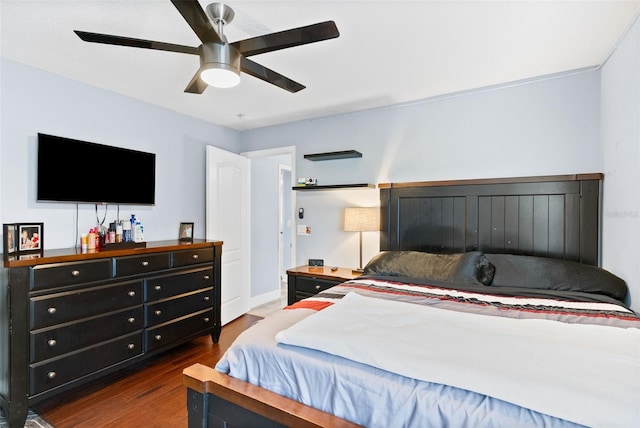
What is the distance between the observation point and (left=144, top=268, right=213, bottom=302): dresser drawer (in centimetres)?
269

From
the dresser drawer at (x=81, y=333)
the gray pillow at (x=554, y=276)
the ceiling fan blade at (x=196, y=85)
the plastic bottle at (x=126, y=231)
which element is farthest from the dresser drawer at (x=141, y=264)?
the gray pillow at (x=554, y=276)

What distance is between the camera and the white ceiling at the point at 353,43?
175 cm

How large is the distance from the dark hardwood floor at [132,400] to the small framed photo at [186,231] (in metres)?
1.14

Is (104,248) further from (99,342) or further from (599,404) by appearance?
(599,404)

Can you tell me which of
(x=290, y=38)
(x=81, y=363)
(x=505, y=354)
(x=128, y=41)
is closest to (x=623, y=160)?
(x=505, y=354)

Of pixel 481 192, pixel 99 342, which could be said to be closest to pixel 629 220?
pixel 481 192

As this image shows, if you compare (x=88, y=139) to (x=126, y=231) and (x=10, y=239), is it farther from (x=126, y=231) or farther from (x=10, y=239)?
(x=10, y=239)

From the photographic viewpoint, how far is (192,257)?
9.93ft

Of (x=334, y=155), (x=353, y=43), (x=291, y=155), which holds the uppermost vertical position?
(x=353, y=43)

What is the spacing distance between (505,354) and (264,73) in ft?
5.90

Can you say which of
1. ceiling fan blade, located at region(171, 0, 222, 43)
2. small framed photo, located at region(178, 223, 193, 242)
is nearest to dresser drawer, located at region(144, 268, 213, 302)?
small framed photo, located at region(178, 223, 193, 242)

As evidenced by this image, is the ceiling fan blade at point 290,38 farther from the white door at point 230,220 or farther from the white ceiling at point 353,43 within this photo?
the white door at point 230,220

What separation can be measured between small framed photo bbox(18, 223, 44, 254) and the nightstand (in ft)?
6.43

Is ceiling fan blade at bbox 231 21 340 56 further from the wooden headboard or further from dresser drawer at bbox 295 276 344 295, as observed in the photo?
dresser drawer at bbox 295 276 344 295
